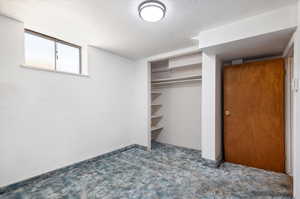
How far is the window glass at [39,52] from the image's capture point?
2.17 m

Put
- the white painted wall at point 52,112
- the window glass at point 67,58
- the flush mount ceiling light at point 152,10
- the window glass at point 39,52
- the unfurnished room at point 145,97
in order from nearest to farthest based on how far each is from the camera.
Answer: the flush mount ceiling light at point 152,10
the unfurnished room at point 145,97
the white painted wall at point 52,112
the window glass at point 39,52
the window glass at point 67,58

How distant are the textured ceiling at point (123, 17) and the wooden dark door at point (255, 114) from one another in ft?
3.62

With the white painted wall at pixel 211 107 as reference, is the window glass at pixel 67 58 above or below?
above

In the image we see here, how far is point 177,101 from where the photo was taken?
3.78 meters

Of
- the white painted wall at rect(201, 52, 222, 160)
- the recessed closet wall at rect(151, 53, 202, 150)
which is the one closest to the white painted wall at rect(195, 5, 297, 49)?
the white painted wall at rect(201, 52, 222, 160)

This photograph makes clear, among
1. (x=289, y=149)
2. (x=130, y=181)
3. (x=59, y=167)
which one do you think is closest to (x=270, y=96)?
(x=289, y=149)

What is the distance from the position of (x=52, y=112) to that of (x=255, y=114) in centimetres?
344

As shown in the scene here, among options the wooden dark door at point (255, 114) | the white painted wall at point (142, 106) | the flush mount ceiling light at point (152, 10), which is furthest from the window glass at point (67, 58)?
the wooden dark door at point (255, 114)

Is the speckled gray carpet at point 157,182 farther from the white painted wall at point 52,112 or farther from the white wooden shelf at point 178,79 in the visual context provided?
the white wooden shelf at point 178,79

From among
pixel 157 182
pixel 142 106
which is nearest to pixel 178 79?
pixel 142 106

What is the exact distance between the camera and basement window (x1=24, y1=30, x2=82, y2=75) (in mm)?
2191

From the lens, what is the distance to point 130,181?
6.97 ft

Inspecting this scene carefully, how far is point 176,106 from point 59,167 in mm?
2804

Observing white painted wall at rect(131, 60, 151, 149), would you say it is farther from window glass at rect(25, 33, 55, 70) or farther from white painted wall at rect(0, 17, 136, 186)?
window glass at rect(25, 33, 55, 70)
